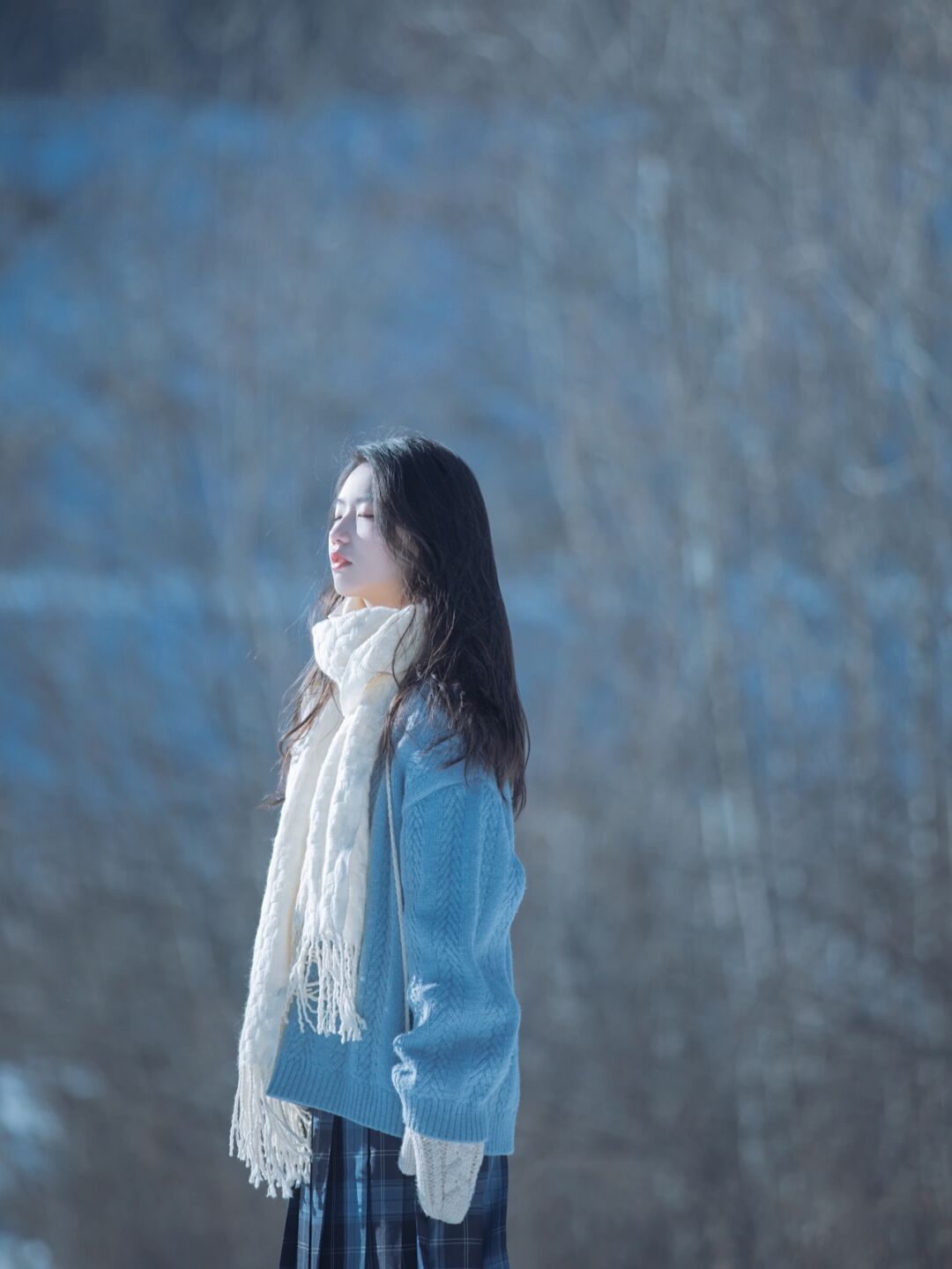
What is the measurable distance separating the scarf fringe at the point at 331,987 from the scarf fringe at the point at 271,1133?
0.26 ft

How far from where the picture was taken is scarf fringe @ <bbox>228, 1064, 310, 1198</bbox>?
A: 1399mm

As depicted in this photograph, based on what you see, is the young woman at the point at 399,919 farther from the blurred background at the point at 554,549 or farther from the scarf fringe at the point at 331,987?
the blurred background at the point at 554,549

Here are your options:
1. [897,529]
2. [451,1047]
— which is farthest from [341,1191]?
[897,529]

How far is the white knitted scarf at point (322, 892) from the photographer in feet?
4.46

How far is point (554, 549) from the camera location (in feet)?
10.4

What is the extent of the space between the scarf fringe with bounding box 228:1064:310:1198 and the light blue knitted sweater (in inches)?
1.1

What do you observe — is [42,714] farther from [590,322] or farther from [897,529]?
[897,529]

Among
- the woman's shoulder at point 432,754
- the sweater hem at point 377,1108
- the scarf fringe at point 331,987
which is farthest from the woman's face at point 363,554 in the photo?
the sweater hem at point 377,1108

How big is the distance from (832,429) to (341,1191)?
85.8 inches

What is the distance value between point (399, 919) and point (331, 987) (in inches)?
3.5

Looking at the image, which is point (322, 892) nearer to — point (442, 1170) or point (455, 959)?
point (455, 959)

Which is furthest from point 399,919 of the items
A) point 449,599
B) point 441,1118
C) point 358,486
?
point 358,486

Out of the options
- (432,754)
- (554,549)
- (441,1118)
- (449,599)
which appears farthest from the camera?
(554,549)

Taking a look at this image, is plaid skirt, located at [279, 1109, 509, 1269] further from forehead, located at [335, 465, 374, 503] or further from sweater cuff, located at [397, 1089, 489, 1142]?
forehead, located at [335, 465, 374, 503]
